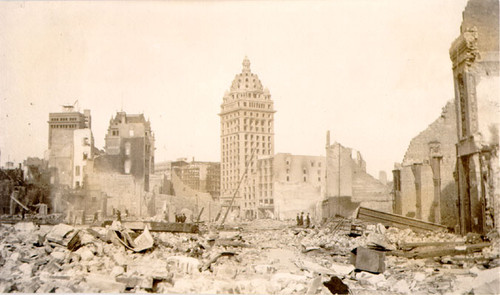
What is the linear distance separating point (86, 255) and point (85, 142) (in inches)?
120

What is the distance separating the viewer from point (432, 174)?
403 inches

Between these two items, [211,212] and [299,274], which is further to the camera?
[211,212]

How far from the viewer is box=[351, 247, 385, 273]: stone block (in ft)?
27.1

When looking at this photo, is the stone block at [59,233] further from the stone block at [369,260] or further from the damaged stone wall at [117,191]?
the stone block at [369,260]

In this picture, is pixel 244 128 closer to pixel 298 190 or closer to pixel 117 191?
pixel 117 191

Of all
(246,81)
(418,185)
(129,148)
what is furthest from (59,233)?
(418,185)

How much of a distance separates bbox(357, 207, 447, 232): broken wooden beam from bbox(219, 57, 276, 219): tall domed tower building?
A: 98.3 inches

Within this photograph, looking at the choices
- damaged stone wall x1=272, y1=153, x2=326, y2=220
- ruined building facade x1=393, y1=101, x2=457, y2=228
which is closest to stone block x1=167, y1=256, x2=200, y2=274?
ruined building facade x1=393, y1=101, x2=457, y2=228

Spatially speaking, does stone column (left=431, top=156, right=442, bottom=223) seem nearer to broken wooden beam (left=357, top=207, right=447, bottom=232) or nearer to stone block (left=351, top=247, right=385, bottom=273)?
broken wooden beam (left=357, top=207, right=447, bottom=232)

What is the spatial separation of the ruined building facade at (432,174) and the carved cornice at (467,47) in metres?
0.90

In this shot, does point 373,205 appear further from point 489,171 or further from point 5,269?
point 5,269

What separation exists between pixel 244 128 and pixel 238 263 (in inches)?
120

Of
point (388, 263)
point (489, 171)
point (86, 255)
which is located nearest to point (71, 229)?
point (86, 255)

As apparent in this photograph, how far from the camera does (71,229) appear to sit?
9414 millimetres
